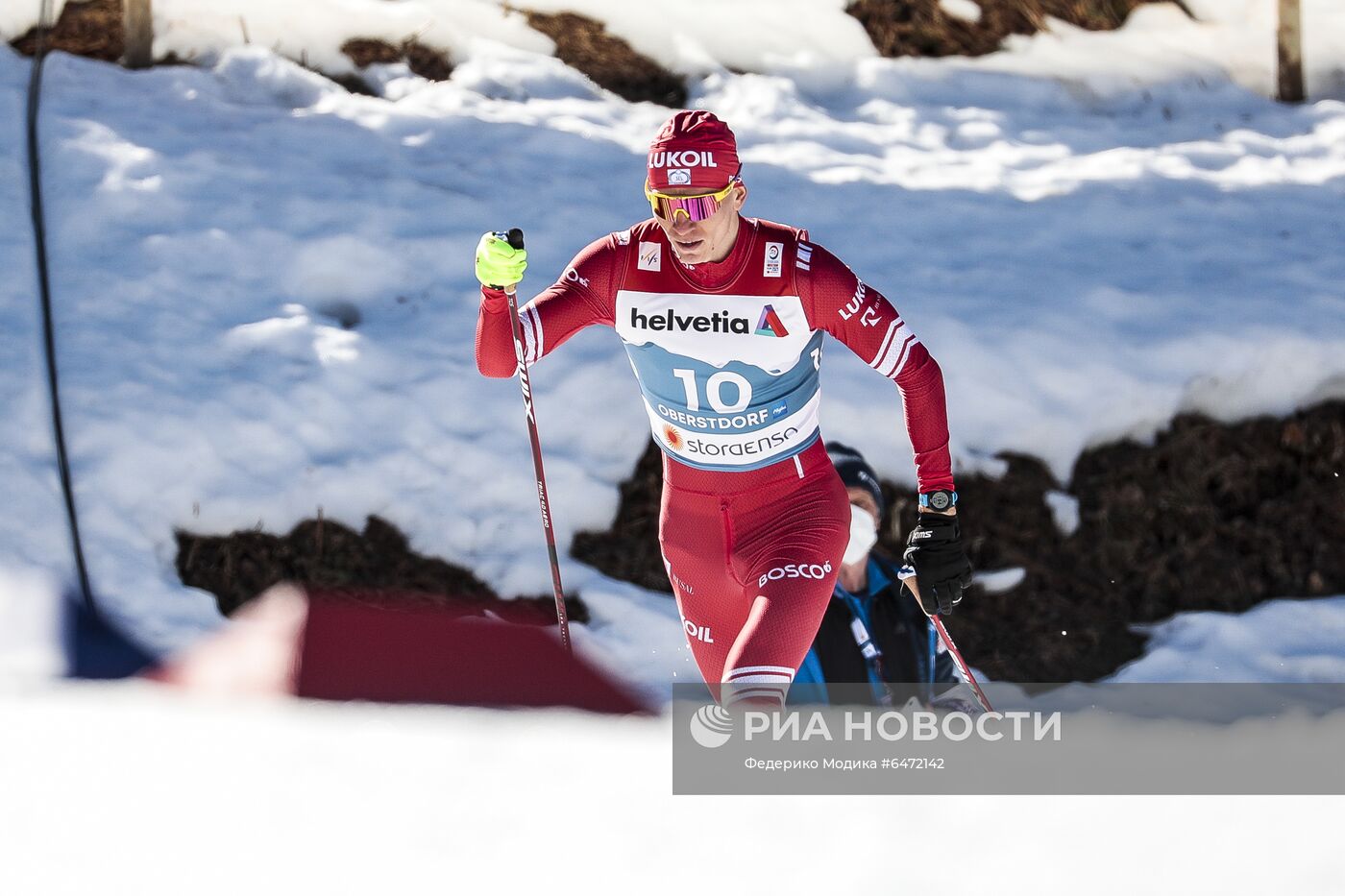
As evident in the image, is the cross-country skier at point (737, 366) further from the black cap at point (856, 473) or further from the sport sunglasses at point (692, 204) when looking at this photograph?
the black cap at point (856, 473)

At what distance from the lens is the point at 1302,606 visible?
23.6ft

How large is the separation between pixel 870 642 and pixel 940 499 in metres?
0.91

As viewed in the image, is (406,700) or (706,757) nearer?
(706,757)

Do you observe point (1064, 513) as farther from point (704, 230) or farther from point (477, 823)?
point (477, 823)

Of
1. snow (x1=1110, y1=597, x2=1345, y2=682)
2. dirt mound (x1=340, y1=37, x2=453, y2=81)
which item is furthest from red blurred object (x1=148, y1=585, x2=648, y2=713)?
dirt mound (x1=340, y1=37, x2=453, y2=81)

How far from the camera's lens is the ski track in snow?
291 inches

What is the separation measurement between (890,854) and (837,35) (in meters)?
8.91

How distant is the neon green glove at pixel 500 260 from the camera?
4.74 metres

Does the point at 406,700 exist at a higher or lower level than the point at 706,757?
lower

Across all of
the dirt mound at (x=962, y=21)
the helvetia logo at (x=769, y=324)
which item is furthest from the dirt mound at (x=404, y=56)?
the helvetia logo at (x=769, y=324)

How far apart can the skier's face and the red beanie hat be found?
36 millimetres

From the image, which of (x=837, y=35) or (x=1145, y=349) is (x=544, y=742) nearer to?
(x=1145, y=349)

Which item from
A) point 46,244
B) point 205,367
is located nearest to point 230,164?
point 46,244

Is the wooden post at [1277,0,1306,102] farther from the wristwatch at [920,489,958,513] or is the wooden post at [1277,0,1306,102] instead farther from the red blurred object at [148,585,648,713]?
the red blurred object at [148,585,648,713]
